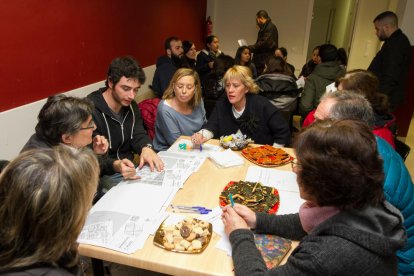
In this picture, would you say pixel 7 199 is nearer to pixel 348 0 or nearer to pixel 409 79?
pixel 409 79

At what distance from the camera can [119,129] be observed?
2174mm

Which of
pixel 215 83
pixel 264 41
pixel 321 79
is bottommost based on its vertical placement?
pixel 215 83

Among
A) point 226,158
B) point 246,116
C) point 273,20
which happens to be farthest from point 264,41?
point 226,158

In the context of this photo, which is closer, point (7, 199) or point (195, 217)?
point (7, 199)

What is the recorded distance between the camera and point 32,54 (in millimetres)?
2115

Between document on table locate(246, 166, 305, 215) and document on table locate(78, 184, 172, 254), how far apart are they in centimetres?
49

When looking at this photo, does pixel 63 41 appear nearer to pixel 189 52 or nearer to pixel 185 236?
pixel 185 236

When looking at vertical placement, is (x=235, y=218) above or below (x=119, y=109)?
below

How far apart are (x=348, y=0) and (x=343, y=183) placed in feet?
25.0

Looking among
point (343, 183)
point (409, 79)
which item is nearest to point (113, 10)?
point (343, 183)

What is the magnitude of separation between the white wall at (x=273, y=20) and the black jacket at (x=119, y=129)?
4.70 metres

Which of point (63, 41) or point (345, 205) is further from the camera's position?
point (63, 41)

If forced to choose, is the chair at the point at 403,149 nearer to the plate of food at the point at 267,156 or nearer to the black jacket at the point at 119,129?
the plate of food at the point at 267,156

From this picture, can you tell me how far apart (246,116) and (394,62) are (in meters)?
2.07
